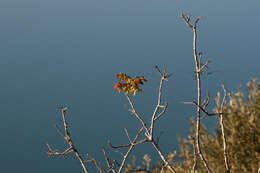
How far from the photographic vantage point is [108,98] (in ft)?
420

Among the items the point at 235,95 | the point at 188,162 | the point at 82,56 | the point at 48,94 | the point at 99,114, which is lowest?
the point at 188,162

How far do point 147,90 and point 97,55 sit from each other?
49097 mm

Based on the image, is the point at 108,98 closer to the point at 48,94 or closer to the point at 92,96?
the point at 92,96

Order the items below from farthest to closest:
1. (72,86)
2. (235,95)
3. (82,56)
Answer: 1. (82,56)
2. (72,86)
3. (235,95)

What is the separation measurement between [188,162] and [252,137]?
1719 millimetres

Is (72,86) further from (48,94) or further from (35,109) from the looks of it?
(35,109)

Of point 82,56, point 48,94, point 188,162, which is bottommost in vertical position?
point 188,162

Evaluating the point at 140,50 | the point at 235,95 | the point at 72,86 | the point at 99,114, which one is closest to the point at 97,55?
the point at 140,50

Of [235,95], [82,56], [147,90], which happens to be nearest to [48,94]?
[147,90]

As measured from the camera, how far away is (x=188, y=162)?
11750 mm

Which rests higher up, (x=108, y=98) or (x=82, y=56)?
(x=82, y=56)

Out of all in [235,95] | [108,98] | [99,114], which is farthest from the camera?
[108,98]

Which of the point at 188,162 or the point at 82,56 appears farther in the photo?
the point at 82,56

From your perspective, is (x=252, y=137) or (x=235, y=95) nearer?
(x=252, y=137)
